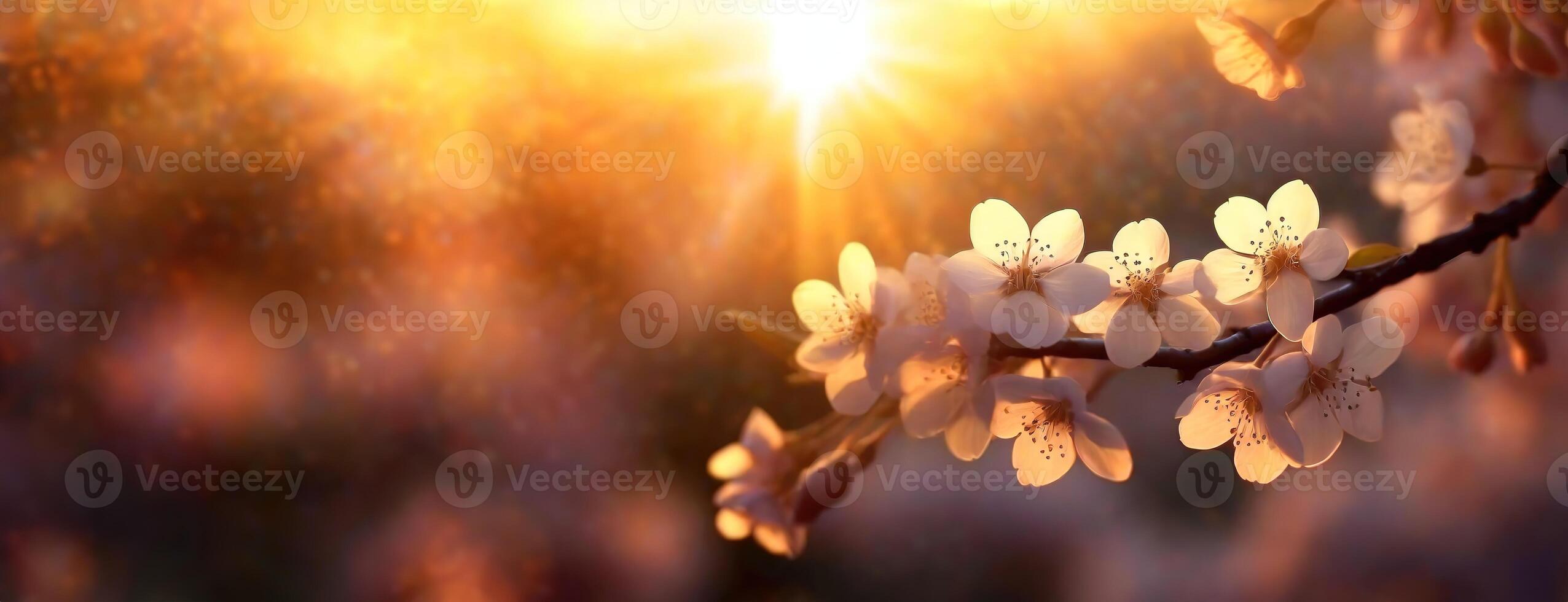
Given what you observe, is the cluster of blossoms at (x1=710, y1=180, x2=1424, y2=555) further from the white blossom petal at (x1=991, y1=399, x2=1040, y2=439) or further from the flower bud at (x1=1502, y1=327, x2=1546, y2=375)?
the flower bud at (x1=1502, y1=327, x2=1546, y2=375)

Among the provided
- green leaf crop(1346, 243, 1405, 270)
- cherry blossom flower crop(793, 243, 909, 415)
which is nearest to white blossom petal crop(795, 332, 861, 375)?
cherry blossom flower crop(793, 243, 909, 415)

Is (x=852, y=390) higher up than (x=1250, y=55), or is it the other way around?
(x=1250, y=55)

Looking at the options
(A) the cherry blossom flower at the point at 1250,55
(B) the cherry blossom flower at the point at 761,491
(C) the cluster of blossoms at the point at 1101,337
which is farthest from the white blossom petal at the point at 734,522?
(A) the cherry blossom flower at the point at 1250,55

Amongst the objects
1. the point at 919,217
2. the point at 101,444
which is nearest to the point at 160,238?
the point at 101,444

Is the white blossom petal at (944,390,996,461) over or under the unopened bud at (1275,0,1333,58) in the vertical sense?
under

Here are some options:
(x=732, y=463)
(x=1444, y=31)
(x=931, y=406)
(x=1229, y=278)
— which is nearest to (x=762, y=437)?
(x=732, y=463)

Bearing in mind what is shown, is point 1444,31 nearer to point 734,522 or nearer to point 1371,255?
point 1371,255
